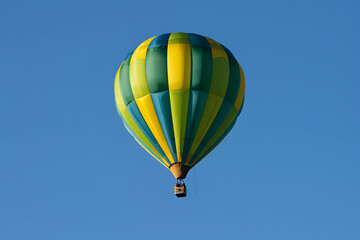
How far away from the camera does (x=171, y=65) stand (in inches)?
1347

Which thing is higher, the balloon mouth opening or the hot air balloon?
the hot air balloon

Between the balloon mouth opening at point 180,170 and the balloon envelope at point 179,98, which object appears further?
the balloon envelope at point 179,98

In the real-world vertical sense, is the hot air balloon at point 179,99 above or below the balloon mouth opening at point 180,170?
above

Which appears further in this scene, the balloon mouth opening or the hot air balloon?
the hot air balloon

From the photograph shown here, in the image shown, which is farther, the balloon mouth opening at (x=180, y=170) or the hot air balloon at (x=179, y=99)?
the hot air balloon at (x=179, y=99)

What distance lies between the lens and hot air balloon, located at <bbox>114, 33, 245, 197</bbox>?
33.8 m

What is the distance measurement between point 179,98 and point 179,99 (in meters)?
0.04

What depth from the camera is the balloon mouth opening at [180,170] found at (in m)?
33.7

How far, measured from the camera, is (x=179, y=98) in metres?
33.8

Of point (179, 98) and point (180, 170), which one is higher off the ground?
point (179, 98)

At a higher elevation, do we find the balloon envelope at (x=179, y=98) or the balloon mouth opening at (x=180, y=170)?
the balloon envelope at (x=179, y=98)

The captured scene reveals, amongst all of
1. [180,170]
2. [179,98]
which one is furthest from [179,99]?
[180,170]

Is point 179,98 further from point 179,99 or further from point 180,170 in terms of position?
point 180,170

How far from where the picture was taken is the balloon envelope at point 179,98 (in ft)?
111
